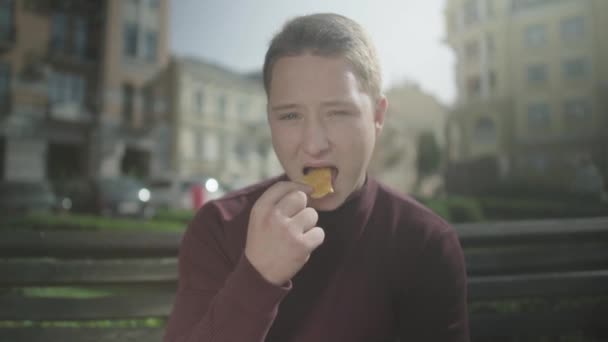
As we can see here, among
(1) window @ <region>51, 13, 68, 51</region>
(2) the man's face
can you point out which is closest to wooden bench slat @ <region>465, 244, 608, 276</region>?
(2) the man's face

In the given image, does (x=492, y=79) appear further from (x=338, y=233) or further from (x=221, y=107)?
(x=338, y=233)

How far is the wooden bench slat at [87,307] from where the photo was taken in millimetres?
1826

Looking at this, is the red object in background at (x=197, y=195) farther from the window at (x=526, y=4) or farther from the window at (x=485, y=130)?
the window at (x=526, y=4)

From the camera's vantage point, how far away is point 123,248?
1.91 meters

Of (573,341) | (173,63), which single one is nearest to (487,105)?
(173,63)

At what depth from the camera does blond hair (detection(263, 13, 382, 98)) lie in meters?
1.17

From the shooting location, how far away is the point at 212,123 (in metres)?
34.3

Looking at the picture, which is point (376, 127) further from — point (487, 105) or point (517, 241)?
point (487, 105)

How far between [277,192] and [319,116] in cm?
30

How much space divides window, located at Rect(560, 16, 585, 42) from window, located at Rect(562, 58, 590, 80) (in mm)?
1687

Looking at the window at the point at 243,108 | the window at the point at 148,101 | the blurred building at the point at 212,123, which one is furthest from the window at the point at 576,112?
the window at the point at 148,101

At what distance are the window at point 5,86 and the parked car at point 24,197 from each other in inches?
488

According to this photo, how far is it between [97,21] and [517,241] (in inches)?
1048

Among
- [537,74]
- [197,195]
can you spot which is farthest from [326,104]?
[537,74]
